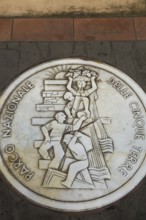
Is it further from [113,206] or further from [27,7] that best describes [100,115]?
[27,7]

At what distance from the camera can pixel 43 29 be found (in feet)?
8.86

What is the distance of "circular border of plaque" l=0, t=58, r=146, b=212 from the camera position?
2.09 metres

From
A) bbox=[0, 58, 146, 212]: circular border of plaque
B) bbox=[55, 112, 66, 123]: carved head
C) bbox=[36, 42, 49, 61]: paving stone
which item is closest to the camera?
bbox=[0, 58, 146, 212]: circular border of plaque

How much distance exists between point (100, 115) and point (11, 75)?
2.23 ft

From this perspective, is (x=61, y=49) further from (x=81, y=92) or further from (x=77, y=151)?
(x=77, y=151)

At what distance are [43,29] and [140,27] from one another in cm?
73

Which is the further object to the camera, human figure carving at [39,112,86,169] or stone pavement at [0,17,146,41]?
stone pavement at [0,17,146,41]

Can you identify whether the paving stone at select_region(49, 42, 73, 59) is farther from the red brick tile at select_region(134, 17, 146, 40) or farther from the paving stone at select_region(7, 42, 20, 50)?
the red brick tile at select_region(134, 17, 146, 40)

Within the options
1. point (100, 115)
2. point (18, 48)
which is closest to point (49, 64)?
point (18, 48)

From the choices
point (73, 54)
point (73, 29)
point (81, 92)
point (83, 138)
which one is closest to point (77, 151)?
point (83, 138)

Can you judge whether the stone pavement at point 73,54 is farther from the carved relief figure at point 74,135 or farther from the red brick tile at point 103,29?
the carved relief figure at point 74,135

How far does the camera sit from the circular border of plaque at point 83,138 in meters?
2.09

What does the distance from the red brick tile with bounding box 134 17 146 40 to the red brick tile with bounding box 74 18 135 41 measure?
34 mm

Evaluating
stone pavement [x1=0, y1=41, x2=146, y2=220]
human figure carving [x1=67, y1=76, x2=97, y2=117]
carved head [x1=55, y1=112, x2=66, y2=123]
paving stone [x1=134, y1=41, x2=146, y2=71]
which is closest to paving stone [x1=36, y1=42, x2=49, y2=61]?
stone pavement [x1=0, y1=41, x2=146, y2=220]
